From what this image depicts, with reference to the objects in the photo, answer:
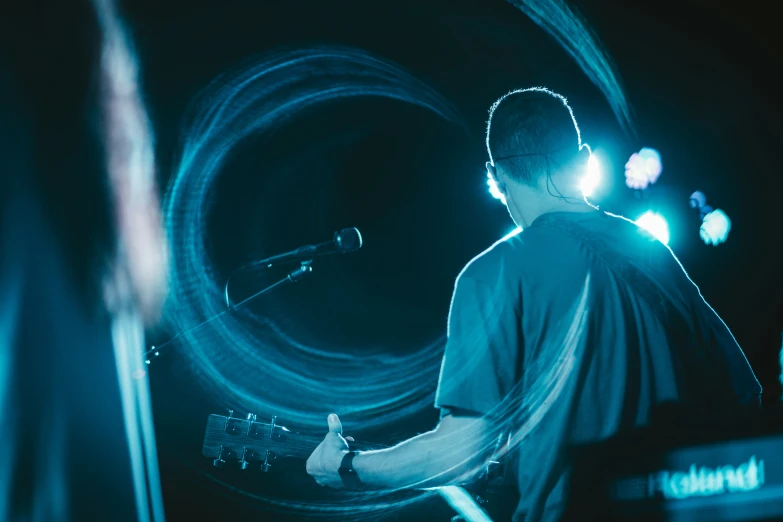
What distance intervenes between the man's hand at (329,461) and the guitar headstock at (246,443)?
69 cm

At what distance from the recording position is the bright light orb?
14.6 ft

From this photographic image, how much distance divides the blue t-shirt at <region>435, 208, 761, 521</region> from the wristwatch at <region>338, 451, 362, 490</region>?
0.91 feet

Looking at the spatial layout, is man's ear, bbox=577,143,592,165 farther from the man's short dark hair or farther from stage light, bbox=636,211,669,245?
stage light, bbox=636,211,669,245

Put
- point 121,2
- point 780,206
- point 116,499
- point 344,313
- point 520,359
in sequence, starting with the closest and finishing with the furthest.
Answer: point 520,359
point 116,499
point 121,2
point 344,313
point 780,206

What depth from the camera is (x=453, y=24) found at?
369 cm

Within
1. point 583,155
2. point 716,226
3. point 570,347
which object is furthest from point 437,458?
Answer: point 716,226

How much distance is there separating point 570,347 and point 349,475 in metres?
0.62

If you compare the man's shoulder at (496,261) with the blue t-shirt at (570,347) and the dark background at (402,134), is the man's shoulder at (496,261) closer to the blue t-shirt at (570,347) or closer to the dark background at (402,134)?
the blue t-shirt at (570,347)

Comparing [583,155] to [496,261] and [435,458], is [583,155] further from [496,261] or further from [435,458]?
[435,458]

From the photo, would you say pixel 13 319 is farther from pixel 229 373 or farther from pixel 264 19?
pixel 264 19

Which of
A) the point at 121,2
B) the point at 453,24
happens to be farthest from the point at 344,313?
the point at 121,2

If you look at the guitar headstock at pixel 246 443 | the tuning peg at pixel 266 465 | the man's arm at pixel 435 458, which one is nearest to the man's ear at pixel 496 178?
the man's arm at pixel 435 458

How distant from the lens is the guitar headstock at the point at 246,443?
7.37 feet

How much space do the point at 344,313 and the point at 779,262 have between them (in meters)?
3.14
